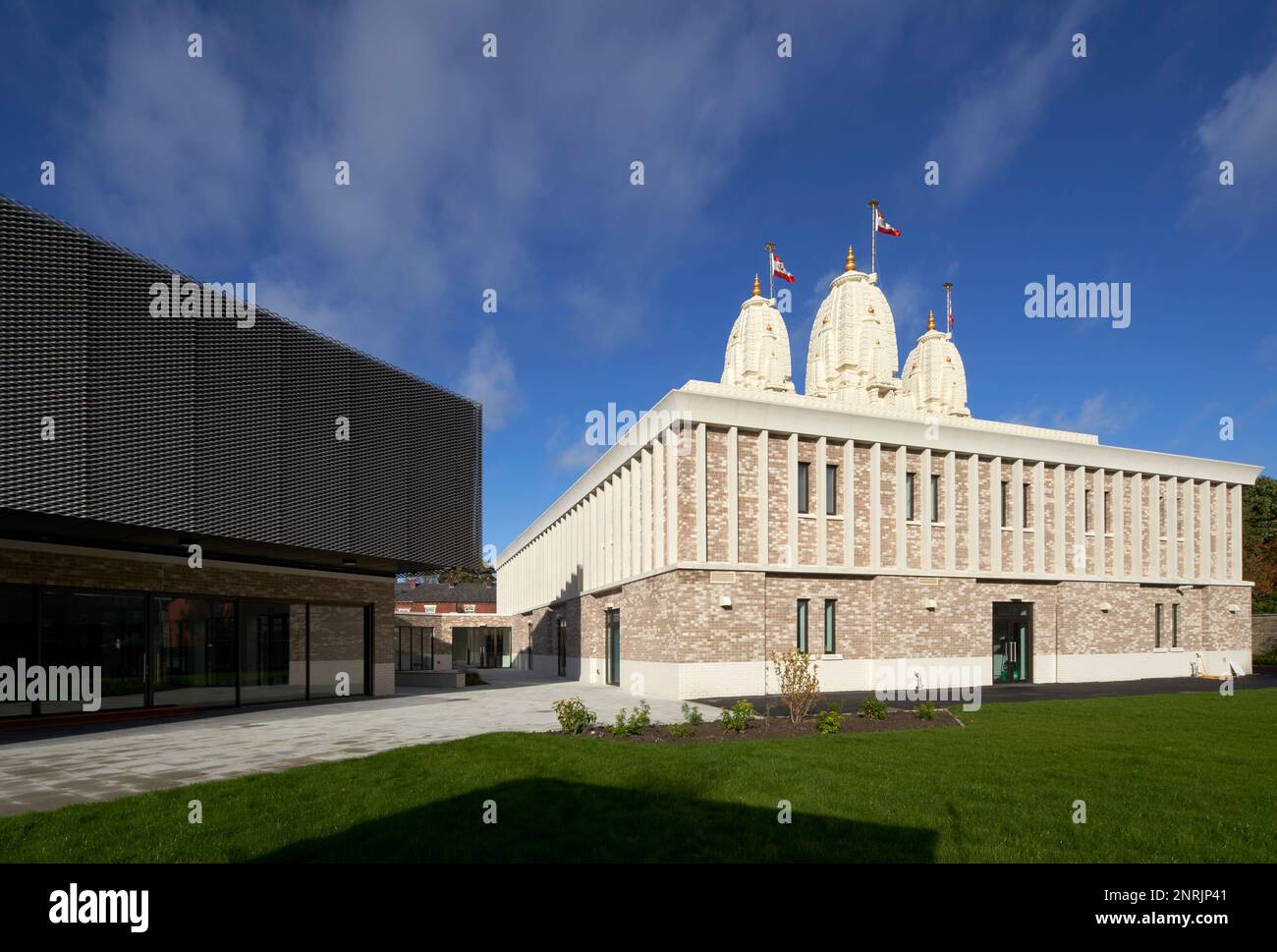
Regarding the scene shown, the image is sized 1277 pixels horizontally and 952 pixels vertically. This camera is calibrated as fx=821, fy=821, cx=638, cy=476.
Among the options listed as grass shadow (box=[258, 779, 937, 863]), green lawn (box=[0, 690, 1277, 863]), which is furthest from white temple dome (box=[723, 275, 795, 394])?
grass shadow (box=[258, 779, 937, 863])

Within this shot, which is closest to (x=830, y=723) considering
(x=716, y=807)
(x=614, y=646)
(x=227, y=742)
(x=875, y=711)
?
(x=875, y=711)

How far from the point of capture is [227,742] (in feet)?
46.5

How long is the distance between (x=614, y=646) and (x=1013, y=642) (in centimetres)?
1479

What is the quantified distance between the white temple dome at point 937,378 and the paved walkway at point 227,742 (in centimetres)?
3892

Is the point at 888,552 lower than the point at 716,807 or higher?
higher

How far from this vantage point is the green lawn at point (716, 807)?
→ 6828 mm

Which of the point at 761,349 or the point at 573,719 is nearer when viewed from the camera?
the point at 573,719

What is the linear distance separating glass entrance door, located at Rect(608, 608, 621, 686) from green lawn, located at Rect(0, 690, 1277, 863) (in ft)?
62.4

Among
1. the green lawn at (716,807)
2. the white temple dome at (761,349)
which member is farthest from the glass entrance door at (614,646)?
the white temple dome at (761,349)

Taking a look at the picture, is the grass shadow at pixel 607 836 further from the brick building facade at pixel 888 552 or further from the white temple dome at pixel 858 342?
the white temple dome at pixel 858 342

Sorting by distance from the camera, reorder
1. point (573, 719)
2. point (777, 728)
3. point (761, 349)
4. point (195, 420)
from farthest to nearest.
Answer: point (761, 349)
point (195, 420)
point (777, 728)
point (573, 719)

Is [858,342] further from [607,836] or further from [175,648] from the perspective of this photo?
[607,836]

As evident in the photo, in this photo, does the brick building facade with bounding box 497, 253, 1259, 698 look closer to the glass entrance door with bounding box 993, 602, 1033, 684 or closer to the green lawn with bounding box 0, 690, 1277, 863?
the glass entrance door with bounding box 993, 602, 1033, 684
